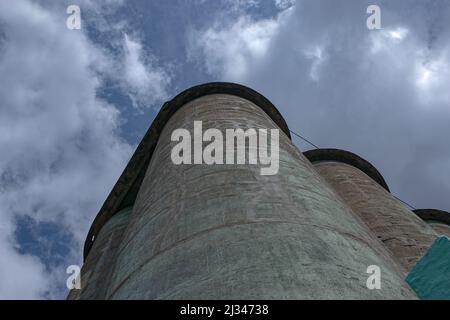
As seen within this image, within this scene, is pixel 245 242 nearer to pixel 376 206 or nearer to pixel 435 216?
pixel 376 206

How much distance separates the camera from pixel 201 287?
294 centimetres

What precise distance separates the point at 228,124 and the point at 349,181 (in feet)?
20.1

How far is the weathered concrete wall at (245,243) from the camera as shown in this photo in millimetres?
2885

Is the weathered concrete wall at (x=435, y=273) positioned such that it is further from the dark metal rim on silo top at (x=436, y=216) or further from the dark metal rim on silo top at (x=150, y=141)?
the dark metal rim on silo top at (x=436, y=216)

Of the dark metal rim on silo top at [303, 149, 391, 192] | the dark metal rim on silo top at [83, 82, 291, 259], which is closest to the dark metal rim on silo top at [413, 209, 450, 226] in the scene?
the dark metal rim on silo top at [303, 149, 391, 192]

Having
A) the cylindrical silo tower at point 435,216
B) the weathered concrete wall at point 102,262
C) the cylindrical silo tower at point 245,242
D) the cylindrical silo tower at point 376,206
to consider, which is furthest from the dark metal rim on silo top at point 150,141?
the cylindrical silo tower at point 435,216

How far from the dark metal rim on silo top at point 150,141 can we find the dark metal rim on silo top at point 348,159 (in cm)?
325

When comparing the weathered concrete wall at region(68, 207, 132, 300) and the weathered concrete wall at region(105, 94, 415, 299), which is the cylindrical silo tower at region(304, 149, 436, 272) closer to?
the weathered concrete wall at region(105, 94, 415, 299)

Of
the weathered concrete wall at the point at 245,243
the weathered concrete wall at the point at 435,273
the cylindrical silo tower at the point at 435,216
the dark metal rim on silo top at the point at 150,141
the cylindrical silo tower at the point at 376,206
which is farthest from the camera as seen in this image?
the cylindrical silo tower at the point at 435,216

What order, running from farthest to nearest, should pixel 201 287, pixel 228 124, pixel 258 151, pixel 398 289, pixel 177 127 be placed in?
pixel 177 127 → pixel 228 124 → pixel 258 151 → pixel 398 289 → pixel 201 287

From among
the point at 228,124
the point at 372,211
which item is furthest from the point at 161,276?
the point at 372,211

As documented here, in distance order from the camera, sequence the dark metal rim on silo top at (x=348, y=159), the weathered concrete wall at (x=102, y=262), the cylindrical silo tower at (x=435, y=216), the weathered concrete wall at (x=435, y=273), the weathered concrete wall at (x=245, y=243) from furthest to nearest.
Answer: the cylindrical silo tower at (x=435, y=216) < the dark metal rim on silo top at (x=348, y=159) < the weathered concrete wall at (x=102, y=262) < the weathered concrete wall at (x=435, y=273) < the weathered concrete wall at (x=245, y=243)
